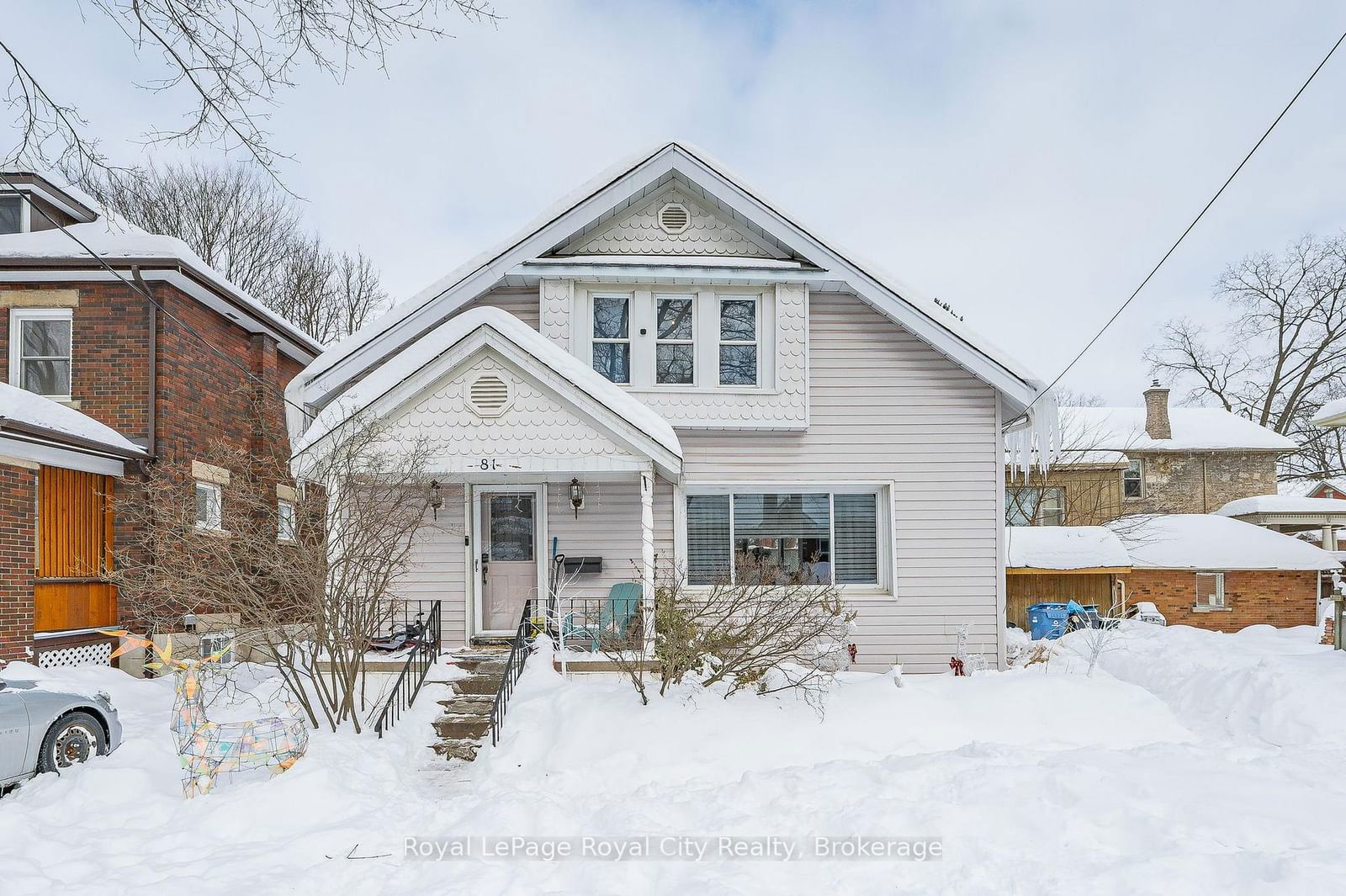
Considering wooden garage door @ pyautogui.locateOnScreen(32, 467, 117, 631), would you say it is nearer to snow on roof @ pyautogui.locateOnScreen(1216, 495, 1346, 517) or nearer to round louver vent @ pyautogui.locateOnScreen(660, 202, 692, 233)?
round louver vent @ pyautogui.locateOnScreen(660, 202, 692, 233)

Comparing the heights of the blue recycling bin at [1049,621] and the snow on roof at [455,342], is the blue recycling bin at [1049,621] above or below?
below

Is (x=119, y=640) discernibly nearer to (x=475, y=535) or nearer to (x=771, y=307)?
(x=475, y=535)

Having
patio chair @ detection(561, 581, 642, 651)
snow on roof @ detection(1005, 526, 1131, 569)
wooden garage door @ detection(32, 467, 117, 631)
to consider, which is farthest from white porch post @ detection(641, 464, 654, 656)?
snow on roof @ detection(1005, 526, 1131, 569)

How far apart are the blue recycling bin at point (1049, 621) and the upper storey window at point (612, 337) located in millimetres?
10867

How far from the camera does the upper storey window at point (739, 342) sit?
1262cm

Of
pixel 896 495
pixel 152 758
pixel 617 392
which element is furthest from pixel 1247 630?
pixel 152 758

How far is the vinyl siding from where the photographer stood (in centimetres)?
1246

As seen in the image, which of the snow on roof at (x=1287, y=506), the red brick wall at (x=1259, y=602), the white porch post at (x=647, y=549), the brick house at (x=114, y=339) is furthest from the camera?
the snow on roof at (x=1287, y=506)

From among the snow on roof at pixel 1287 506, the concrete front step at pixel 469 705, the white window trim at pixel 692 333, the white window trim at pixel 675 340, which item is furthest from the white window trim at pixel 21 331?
the snow on roof at pixel 1287 506

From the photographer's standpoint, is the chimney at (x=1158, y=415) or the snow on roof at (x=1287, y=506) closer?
the snow on roof at (x=1287, y=506)

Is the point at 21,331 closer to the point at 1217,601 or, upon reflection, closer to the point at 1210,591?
the point at 1210,591

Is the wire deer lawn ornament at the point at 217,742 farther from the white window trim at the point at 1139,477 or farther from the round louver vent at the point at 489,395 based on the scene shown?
the white window trim at the point at 1139,477

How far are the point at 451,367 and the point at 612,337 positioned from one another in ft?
9.95

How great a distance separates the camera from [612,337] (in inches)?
496
